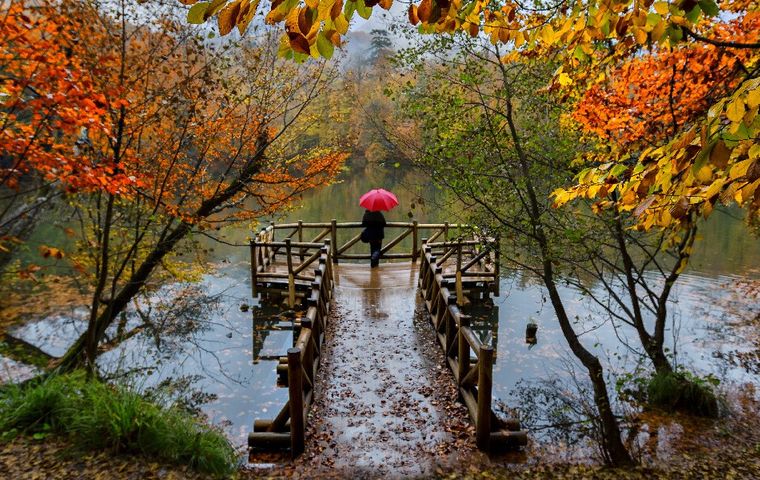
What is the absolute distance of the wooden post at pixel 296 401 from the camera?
18.3 ft

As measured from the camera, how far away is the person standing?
44.8ft

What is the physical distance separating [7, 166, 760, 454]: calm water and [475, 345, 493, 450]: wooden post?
2.25m

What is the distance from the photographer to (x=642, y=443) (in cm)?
706

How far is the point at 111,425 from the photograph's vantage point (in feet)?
16.3

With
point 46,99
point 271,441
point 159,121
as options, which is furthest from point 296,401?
point 159,121

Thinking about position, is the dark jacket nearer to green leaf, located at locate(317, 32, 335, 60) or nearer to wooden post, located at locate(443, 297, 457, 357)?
wooden post, located at locate(443, 297, 457, 357)

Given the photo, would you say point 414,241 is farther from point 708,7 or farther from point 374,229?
point 708,7

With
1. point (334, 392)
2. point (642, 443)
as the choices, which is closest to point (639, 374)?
point (642, 443)

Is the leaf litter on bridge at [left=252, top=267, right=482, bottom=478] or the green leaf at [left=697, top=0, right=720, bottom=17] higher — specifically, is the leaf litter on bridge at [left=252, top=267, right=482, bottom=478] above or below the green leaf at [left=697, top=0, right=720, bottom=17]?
below

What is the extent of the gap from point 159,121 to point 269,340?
635cm

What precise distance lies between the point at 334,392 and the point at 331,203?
91.6 ft

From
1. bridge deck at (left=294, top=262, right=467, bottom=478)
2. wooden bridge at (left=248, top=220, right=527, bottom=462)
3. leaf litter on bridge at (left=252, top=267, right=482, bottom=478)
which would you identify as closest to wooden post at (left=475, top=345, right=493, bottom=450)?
wooden bridge at (left=248, top=220, right=527, bottom=462)

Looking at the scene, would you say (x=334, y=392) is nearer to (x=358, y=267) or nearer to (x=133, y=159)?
(x=133, y=159)

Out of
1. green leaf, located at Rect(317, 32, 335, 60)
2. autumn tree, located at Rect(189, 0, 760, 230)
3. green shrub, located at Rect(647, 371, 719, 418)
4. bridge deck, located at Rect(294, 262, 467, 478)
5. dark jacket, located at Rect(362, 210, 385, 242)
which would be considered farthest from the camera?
dark jacket, located at Rect(362, 210, 385, 242)
